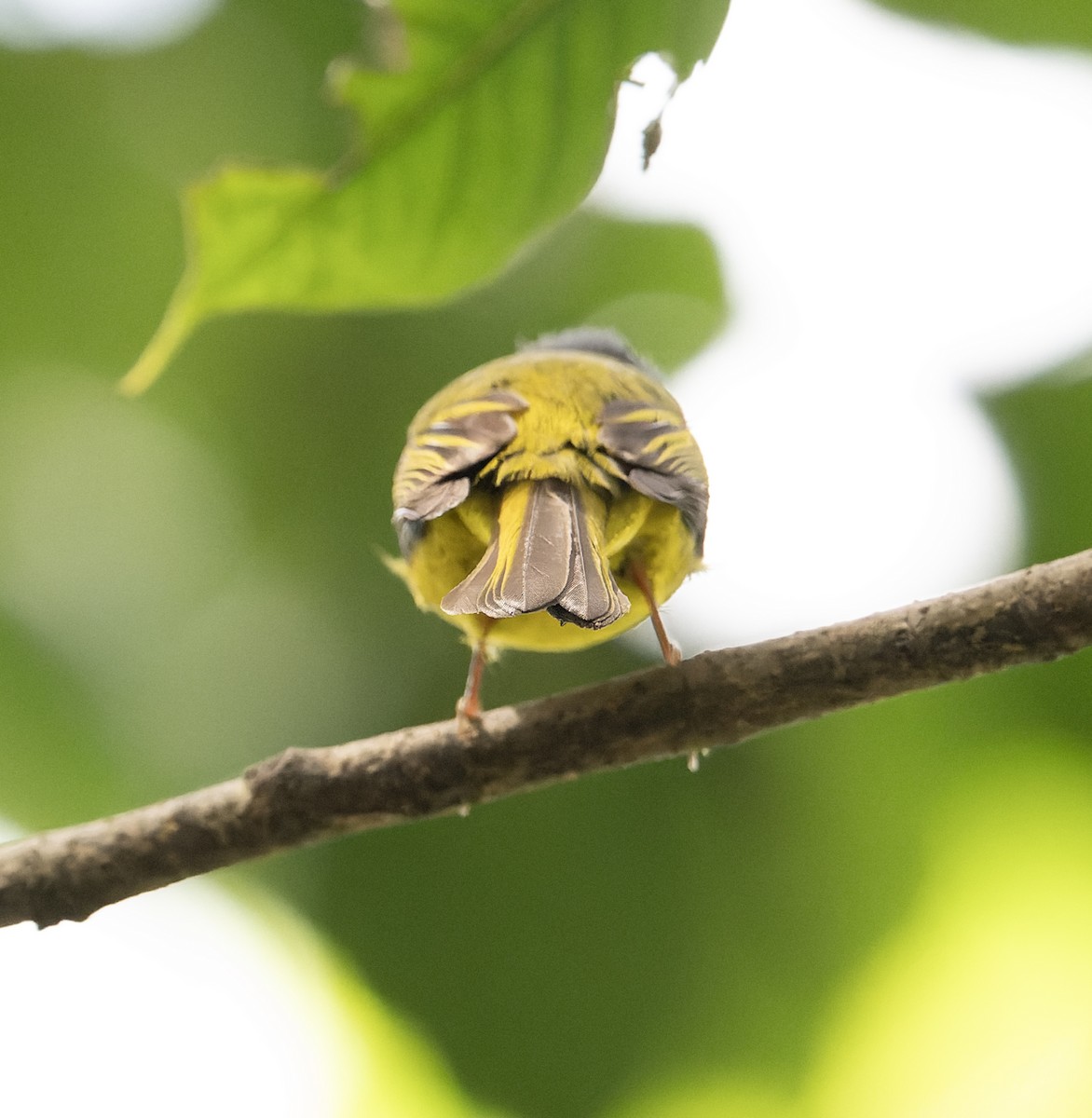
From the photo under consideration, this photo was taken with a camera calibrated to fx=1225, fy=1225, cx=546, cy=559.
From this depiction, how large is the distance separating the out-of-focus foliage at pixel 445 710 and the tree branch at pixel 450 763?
5.38 feet

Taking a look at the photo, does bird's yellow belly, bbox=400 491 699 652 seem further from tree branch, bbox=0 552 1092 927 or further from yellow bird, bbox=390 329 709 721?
tree branch, bbox=0 552 1092 927

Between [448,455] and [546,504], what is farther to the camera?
[448,455]

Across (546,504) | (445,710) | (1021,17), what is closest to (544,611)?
(546,504)

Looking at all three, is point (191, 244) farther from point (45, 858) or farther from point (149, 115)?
point (149, 115)

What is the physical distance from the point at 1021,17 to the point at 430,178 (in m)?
0.84

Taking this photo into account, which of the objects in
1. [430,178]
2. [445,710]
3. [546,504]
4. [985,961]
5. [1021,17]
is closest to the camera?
[430,178]

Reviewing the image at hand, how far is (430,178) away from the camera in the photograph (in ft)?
4.81

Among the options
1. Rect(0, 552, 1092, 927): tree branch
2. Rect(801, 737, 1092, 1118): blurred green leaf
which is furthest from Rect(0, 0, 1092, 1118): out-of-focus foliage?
Rect(0, 552, 1092, 927): tree branch

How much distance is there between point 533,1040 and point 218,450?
2.26m

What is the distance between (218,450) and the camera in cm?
438

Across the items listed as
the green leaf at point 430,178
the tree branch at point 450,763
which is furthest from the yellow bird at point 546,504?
the green leaf at point 430,178

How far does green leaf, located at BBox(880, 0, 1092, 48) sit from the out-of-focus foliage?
1983mm

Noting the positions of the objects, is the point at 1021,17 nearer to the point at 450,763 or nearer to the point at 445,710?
the point at 450,763

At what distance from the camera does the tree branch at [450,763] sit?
1.84 metres
